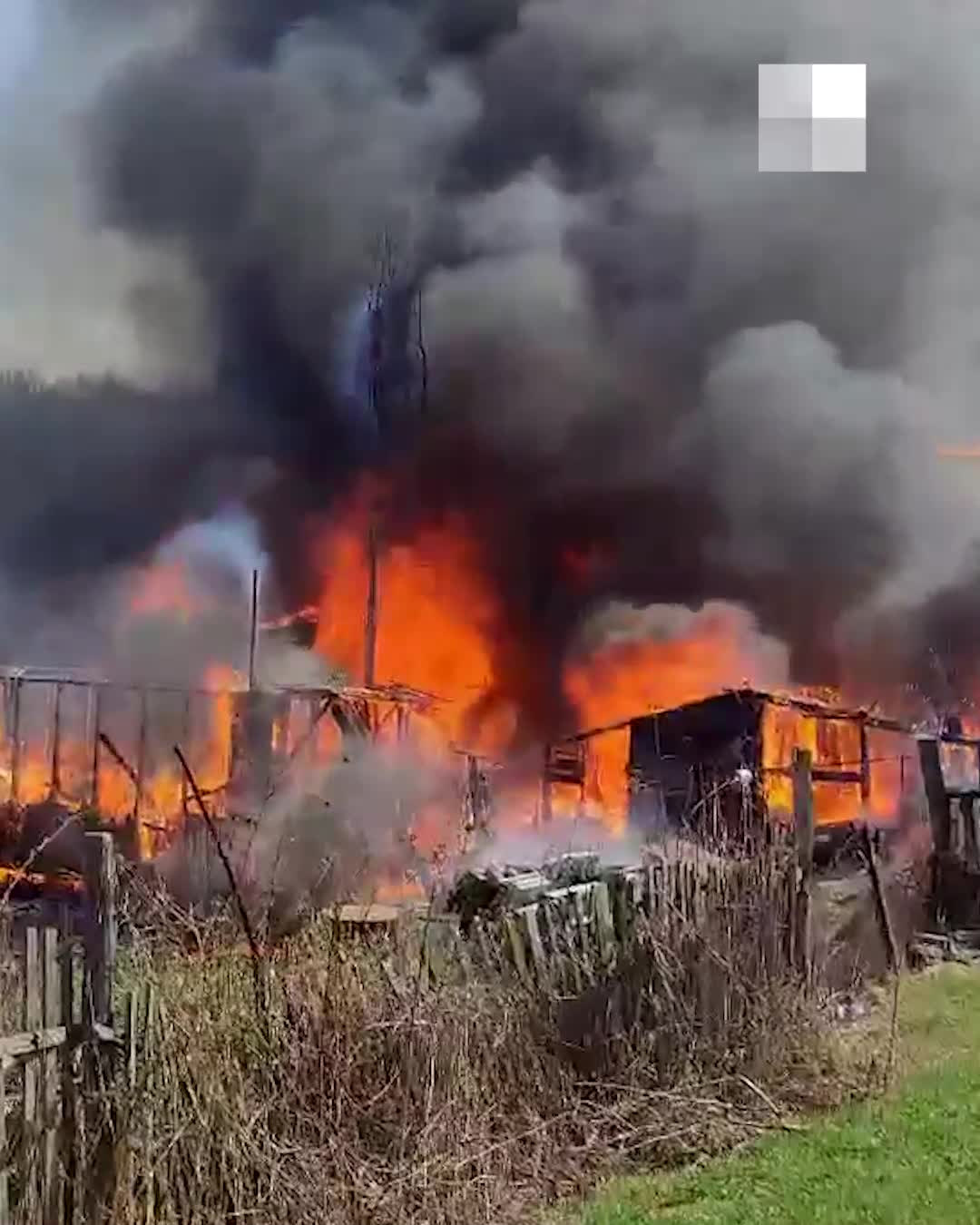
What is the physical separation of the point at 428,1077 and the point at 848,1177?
5.78ft

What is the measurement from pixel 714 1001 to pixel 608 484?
1440 centimetres

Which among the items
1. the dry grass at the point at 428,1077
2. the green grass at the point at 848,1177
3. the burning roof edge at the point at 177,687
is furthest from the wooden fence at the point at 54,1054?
the burning roof edge at the point at 177,687

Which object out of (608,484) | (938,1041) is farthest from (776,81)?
(938,1041)

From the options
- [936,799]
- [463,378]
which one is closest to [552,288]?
[463,378]

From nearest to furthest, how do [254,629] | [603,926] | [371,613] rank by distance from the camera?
1. [603,926]
2. [254,629]
3. [371,613]

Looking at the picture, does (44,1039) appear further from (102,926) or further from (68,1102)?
(102,926)

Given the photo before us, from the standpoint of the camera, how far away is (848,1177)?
616 cm

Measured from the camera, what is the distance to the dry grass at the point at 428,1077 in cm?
533

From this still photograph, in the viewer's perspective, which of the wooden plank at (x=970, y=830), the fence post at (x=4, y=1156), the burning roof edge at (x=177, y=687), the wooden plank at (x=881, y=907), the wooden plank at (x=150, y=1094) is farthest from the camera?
the burning roof edge at (x=177, y=687)

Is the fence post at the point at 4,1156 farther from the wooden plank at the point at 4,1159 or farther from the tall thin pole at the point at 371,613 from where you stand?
the tall thin pole at the point at 371,613

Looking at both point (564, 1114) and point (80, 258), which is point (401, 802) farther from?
point (564, 1114)

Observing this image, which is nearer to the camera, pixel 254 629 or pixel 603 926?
pixel 603 926

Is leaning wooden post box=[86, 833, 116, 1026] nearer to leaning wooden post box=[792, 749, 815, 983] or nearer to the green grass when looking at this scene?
the green grass

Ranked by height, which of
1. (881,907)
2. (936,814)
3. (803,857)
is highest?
(936,814)
